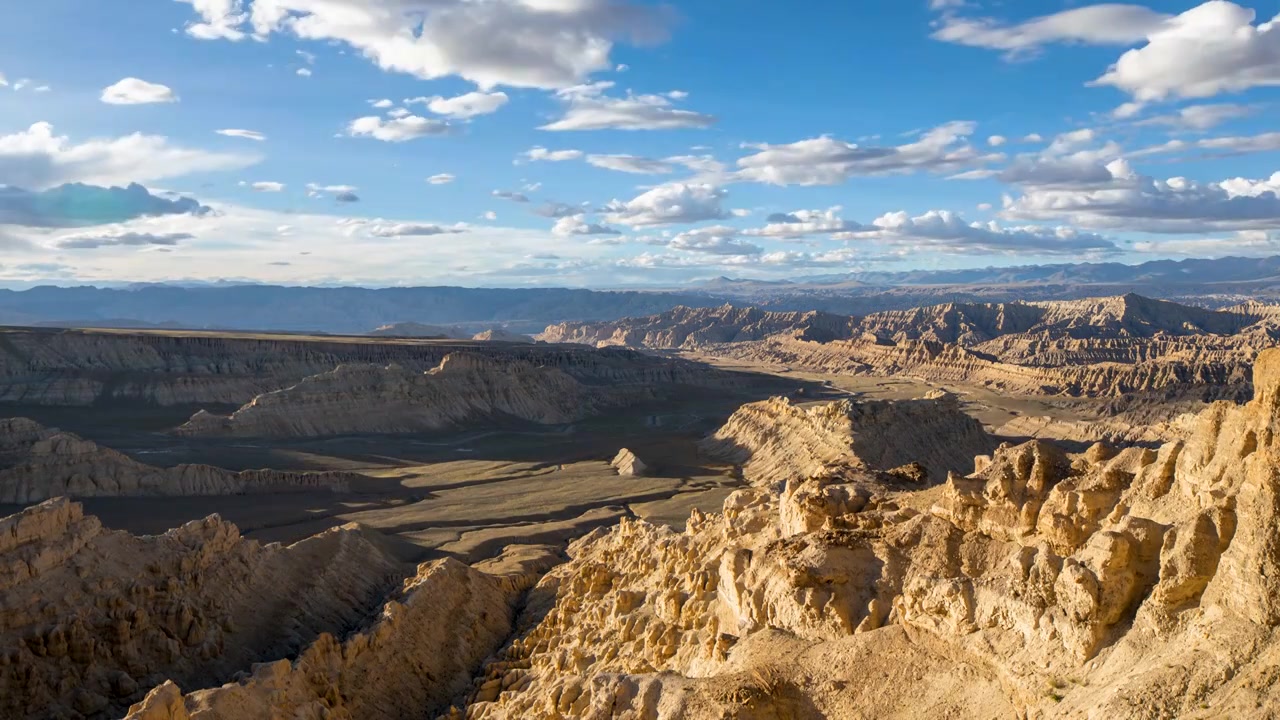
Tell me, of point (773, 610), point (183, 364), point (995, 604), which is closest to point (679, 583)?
Answer: point (773, 610)

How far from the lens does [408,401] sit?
90.6 metres

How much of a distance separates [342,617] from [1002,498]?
21.0 m

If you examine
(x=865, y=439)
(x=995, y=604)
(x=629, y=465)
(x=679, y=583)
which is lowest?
(x=629, y=465)

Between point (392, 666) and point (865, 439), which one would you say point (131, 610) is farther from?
point (865, 439)

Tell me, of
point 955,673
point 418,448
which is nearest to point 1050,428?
point 418,448

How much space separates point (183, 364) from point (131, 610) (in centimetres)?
9121

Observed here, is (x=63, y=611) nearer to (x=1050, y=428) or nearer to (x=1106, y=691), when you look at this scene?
(x=1106, y=691)

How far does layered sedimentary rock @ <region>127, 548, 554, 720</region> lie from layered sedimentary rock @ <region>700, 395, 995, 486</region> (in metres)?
29.9

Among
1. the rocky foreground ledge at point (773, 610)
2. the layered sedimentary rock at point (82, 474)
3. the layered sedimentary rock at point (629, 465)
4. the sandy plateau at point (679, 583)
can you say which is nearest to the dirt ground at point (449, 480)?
the sandy plateau at point (679, 583)

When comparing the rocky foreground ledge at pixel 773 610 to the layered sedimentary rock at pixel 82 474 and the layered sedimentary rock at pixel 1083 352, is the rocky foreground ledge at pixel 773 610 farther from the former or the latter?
the layered sedimentary rock at pixel 1083 352

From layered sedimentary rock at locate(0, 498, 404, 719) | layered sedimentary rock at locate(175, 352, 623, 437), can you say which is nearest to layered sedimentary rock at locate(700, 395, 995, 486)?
layered sedimentary rock at locate(175, 352, 623, 437)

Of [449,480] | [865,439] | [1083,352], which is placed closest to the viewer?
[865,439]

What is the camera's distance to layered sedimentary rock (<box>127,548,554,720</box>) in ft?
57.6

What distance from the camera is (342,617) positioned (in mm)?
28828
